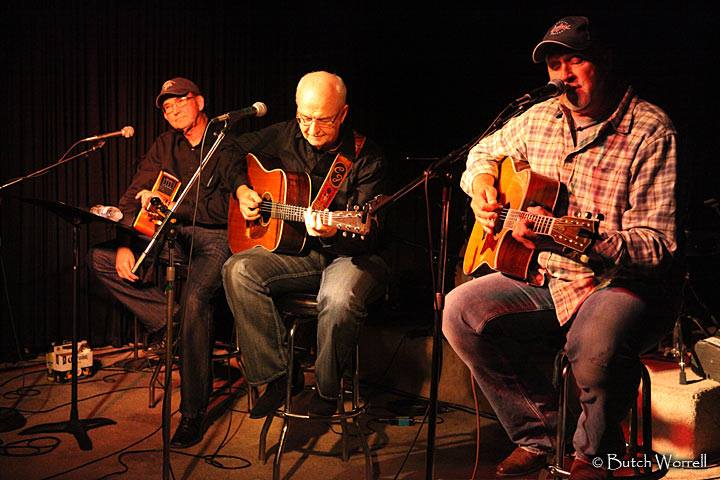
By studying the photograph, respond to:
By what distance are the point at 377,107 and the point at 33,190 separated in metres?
3.11

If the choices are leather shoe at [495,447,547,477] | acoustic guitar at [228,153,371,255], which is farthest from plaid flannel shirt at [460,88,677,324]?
acoustic guitar at [228,153,371,255]

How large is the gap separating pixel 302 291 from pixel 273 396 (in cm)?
58

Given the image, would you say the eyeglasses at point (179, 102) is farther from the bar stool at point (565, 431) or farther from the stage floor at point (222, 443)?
the bar stool at point (565, 431)

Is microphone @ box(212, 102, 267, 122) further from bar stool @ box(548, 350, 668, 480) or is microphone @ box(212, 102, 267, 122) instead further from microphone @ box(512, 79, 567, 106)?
bar stool @ box(548, 350, 668, 480)

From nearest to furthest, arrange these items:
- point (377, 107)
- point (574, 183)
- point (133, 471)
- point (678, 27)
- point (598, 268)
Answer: point (598, 268) < point (574, 183) < point (133, 471) < point (678, 27) < point (377, 107)

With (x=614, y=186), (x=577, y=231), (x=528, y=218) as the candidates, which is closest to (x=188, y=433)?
(x=528, y=218)

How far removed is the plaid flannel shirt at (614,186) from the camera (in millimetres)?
2787

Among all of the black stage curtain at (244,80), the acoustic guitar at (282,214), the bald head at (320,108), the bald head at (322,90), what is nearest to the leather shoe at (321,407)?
the acoustic guitar at (282,214)

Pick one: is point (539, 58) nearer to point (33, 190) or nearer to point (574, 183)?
point (574, 183)

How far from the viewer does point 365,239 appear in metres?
3.69

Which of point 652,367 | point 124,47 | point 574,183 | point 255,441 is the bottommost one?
point 255,441

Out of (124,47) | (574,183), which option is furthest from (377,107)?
(574,183)

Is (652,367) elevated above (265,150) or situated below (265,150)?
below

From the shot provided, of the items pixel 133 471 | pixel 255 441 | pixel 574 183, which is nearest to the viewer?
pixel 574 183
